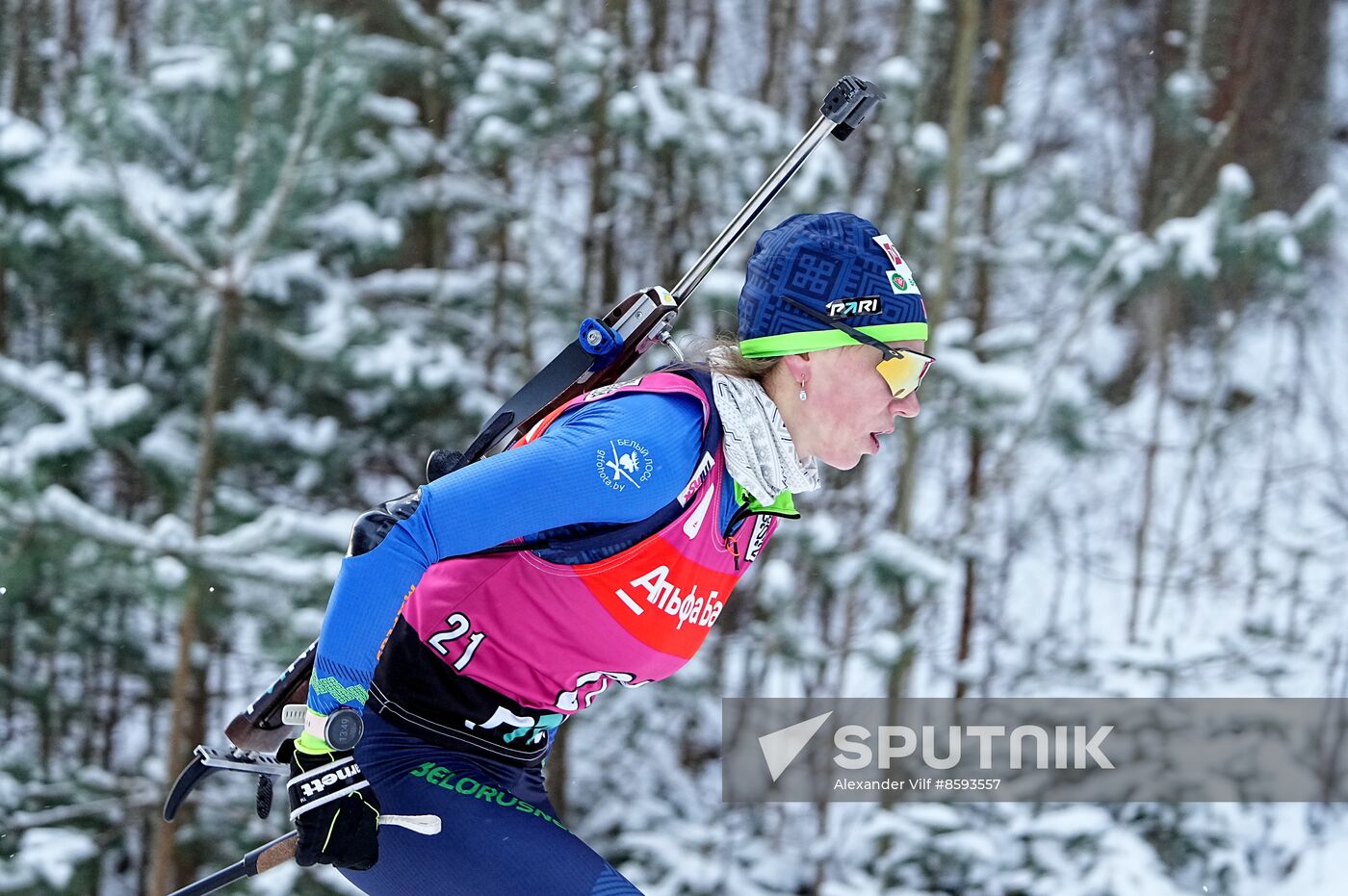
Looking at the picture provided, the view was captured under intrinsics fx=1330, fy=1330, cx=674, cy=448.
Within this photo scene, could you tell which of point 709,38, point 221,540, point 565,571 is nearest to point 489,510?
point 565,571

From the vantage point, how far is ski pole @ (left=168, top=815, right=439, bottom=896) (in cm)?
154

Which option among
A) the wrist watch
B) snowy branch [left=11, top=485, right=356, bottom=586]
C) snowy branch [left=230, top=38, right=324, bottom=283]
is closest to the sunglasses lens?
the wrist watch

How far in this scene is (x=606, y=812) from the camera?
5.75 meters

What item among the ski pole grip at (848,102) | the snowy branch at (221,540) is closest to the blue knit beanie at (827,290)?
the ski pole grip at (848,102)

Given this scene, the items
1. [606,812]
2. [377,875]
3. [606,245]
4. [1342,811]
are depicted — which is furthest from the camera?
[606,245]

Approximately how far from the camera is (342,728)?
145 cm

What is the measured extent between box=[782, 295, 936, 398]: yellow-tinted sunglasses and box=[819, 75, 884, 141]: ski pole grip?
532mm

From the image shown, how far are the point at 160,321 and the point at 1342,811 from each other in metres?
5.12

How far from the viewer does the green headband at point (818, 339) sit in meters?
1.67

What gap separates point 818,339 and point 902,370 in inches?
4.5

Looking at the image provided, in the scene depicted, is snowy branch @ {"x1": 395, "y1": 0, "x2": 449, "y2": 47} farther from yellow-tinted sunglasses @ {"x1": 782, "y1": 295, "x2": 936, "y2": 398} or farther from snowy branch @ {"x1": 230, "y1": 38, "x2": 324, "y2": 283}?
yellow-tinted sunglasses @ {"x1": 782, "y1": 295, "x2": 936, "y2": 398}

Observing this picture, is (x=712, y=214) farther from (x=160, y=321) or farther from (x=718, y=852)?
(x=718, y=852)

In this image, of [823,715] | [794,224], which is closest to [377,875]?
[794,224]

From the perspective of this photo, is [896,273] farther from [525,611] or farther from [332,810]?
[332,810]
